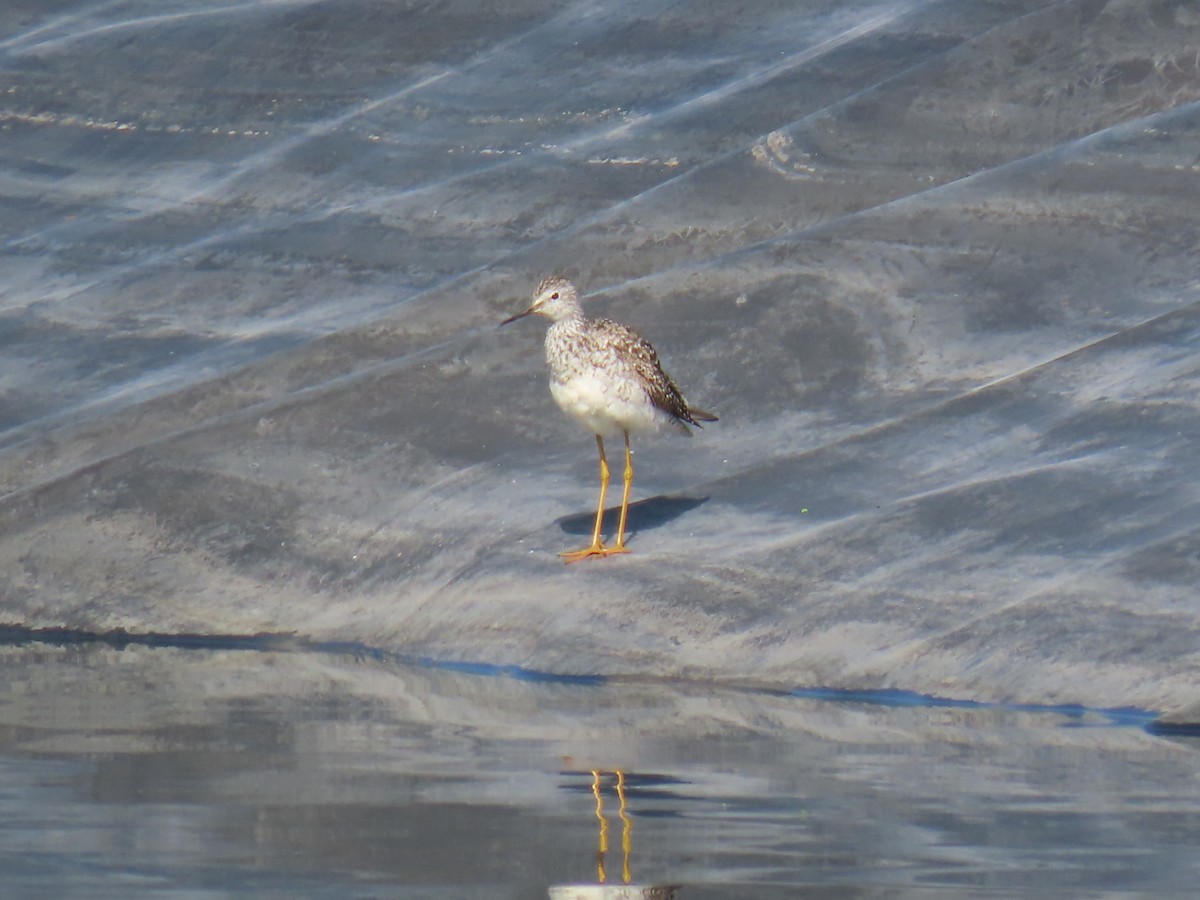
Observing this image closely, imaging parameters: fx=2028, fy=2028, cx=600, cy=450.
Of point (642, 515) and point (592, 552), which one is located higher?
point (592, 552)

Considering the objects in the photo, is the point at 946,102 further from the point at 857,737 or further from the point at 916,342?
the point at 857,737

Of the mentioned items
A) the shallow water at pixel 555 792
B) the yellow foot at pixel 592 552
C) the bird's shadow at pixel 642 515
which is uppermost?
the shallow water at pixel 555 792

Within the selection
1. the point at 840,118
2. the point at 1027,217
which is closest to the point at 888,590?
the point at 1027,217

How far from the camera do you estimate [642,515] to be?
35.6ft

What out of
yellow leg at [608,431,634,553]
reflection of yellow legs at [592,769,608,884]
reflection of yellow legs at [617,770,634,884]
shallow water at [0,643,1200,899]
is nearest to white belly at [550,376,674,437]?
yellow leg at [608,431,634,553]

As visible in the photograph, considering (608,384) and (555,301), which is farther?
(555,301)

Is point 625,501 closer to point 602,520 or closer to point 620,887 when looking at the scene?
point 602,520

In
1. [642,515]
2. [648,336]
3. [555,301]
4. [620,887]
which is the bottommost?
[642,515]

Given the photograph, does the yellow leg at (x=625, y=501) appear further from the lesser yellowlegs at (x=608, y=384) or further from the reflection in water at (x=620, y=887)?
the reflection in water at (x=620, y=887)

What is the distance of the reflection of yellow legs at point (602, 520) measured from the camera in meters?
10.1

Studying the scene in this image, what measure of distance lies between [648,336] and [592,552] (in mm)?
2813

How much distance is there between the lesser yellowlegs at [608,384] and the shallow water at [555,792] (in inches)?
74.1

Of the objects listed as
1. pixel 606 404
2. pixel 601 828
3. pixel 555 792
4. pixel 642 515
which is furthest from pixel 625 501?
pixel 601 828

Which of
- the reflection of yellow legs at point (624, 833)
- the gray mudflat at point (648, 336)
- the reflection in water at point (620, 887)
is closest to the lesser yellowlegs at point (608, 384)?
the gray mudflat at point (648, 336)
